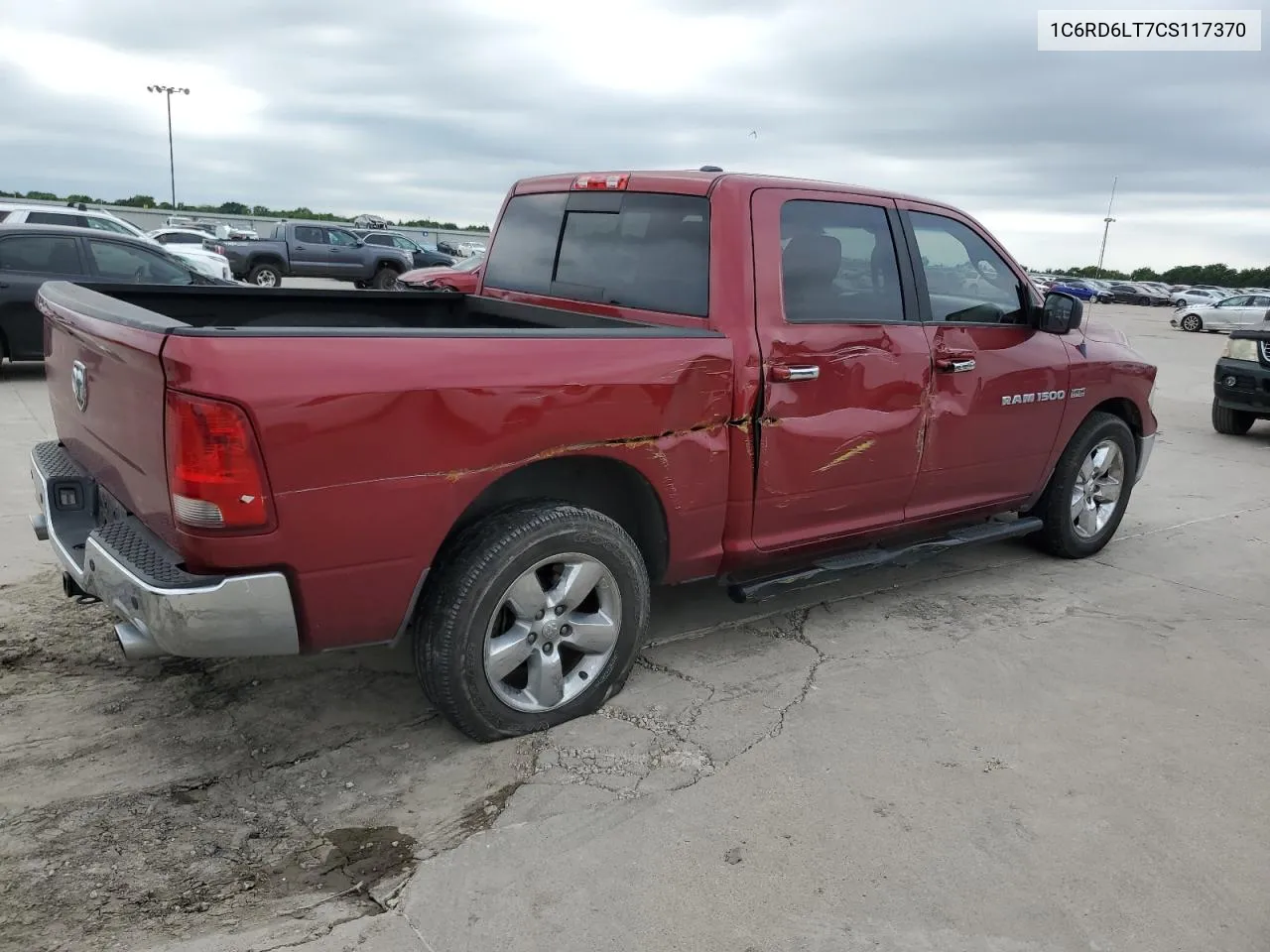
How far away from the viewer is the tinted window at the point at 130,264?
999 centimetres

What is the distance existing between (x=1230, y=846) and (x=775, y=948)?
1472mm

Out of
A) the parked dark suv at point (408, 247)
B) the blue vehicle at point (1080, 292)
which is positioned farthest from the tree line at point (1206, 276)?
the parked dark suv at point (408, 247)

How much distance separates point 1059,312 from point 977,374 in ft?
2.21

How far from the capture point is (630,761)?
10.4ft

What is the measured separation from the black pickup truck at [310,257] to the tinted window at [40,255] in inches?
589

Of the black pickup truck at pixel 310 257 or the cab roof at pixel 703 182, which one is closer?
the cab roof at pixel 703 182

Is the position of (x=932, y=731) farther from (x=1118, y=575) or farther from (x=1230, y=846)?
(x=1118, y=575)

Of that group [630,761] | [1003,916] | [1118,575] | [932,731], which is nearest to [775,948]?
[1003,916]

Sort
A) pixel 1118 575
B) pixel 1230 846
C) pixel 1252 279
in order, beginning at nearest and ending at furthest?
pixel 1230 846
pixel 1118 575
pixel 1252 279

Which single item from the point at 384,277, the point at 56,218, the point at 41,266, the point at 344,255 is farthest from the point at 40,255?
the point at 384,277

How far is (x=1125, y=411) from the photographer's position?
5.57 m

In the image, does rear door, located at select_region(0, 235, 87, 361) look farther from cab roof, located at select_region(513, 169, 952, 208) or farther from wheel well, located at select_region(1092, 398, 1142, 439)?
wheel well, located at select_region(1092, 398, 1142, 439)

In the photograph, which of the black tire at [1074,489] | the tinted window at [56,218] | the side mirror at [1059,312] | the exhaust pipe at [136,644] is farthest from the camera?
the tinted window at [56,218]

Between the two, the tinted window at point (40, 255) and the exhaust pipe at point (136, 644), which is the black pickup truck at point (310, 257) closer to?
the tinted window at point (40, 255)
